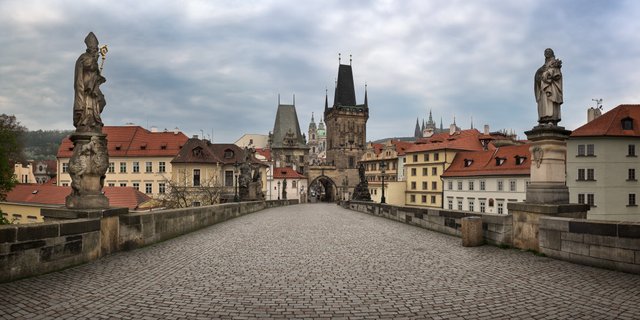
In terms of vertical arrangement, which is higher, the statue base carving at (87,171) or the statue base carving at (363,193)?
the statue base carving at (87,171)

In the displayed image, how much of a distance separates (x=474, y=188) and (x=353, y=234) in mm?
42653

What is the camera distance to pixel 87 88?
298 inches

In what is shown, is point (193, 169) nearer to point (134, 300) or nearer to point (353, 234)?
point (353, 234)

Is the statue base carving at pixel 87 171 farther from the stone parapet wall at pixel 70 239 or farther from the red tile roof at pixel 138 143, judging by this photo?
the red tile roof at pixel 138 143

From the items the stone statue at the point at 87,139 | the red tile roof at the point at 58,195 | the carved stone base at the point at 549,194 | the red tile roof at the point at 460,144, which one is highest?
the red tile roof at the point at 460,144

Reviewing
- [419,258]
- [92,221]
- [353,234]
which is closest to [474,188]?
[353,234]

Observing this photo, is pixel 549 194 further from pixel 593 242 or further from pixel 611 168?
pixel 611 168

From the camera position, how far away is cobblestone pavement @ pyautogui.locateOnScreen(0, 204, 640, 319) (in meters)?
4.42

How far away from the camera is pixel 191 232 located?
12.1 meters

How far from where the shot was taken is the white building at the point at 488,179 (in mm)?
44875

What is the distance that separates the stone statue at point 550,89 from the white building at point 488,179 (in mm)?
36895

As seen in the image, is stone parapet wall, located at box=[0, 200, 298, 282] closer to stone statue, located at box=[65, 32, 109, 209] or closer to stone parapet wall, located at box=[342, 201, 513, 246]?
stone statue, located at box=[65, 32, 109, 209]

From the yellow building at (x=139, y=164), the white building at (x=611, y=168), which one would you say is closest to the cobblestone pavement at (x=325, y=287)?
the white building at (x=611, y=168)

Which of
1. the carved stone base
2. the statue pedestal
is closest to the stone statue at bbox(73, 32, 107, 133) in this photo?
the statue pedestal
